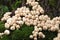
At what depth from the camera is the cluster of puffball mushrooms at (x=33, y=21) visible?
8.82 ft

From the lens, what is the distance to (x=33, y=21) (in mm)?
2830

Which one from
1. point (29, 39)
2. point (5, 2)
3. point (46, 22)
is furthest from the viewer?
point (5, 2)

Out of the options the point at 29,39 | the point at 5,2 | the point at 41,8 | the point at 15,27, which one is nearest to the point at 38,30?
the point at 29,39

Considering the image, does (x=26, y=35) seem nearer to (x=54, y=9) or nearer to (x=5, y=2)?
(x=54, y=9)

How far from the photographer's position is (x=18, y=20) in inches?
113

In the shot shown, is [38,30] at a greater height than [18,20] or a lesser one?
lesser

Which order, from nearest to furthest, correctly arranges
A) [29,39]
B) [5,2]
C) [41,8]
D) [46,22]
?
[29,39]
[46,22]
[41,8]
[5,2]

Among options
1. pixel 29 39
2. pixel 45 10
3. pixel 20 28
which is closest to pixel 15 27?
pixel 20 28

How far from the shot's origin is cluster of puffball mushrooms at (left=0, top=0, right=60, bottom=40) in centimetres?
269

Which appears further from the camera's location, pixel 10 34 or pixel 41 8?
pixel 41 8

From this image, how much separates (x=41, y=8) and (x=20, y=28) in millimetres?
607

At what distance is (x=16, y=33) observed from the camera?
2676 millimetres

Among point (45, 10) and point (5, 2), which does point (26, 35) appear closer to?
point (45, 10)

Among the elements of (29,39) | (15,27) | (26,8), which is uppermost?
(26,8)
